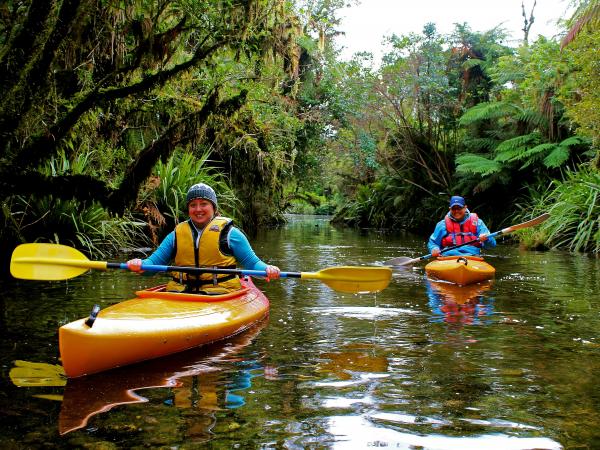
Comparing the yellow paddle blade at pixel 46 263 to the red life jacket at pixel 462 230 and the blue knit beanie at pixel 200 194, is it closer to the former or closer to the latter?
the blue knit beanie at pixel 200 194

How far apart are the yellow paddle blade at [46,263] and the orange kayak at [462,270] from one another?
4.57 meters

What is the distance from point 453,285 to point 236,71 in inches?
296

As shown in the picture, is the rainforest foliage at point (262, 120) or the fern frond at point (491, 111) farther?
the fern frond at point (491, 111)

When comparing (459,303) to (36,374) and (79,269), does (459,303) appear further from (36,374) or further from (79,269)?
(36,374)

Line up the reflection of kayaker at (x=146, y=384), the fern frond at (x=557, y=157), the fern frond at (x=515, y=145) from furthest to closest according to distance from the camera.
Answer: the fern frond at (x=515, y=145)
the fern frond at (x=557, y=157)
the reflection of kayaker at (x=146, y=384)

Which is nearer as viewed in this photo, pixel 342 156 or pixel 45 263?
pixel 45 263

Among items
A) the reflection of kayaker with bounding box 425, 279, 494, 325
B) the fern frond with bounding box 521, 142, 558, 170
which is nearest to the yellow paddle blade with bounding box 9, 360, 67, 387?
the reflection of kayaker with bounding box 425, 279, 494, 325

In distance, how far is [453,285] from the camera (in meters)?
7.98

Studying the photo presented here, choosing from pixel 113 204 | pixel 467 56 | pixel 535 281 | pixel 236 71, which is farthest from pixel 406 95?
pixel 113 204

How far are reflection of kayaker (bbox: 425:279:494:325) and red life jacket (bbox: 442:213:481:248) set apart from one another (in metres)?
0.99

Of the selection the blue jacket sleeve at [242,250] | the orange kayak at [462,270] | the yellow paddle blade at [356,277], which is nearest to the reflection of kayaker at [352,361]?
the yellow paddle blade at [356,277]

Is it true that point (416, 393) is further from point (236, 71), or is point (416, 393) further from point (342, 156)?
point (342, 156)

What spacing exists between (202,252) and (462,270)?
3933 mm

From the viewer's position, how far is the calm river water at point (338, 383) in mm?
2729
